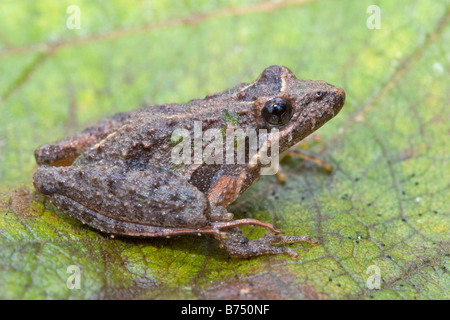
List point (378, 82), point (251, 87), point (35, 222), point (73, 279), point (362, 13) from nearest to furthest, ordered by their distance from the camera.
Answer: point (73, 279), point (35, 222), point (251, 87), point (378, 82), point (362, 13)

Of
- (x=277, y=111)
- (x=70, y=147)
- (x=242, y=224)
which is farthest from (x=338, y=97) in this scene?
(x=70, y=147)

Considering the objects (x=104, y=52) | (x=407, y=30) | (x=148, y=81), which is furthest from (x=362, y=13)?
(x=104, y=52)

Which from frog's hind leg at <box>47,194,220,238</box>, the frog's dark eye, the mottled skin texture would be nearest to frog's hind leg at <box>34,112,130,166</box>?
the mottled skin texture

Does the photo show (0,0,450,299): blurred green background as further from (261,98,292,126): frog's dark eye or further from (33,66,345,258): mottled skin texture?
(261,98,292,126): frog's dark eye

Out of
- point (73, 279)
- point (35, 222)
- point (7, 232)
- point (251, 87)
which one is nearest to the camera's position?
point (73, 279)

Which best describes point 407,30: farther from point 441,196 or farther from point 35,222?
point 35,222

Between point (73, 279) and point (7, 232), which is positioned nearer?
point (73, 279)

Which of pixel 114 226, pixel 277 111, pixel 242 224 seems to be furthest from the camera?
pixel 277 111

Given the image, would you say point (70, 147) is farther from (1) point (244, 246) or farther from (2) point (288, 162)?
(2) point (288, 162)
